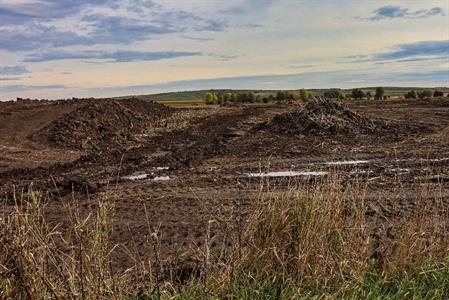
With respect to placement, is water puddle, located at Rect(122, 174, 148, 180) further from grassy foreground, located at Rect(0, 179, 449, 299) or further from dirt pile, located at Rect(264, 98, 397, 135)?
dirt pile, located at Rect(264, 98, 397, 135)

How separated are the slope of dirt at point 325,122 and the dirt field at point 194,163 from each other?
0.05 metres

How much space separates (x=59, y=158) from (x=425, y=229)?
1316 centimetres

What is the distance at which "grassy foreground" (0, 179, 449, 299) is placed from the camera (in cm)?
434

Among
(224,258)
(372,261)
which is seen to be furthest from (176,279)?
(372,261)

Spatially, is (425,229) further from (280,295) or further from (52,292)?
(52,292)

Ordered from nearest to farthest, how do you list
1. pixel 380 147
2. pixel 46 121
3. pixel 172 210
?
pixel 172 210 < pixel 380 147 < pixel 46 121

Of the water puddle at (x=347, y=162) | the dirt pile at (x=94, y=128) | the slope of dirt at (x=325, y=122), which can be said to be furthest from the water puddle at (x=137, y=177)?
the slope of dirt at (x=325, y=122)

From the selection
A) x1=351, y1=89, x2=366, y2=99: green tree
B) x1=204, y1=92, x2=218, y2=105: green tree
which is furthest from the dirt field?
x1=351, y1=89, x2=366, y2=99: green tree

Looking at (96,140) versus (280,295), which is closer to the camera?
(280,295)

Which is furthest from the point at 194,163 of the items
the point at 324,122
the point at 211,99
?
the point at 211,99

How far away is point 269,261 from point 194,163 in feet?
31.0

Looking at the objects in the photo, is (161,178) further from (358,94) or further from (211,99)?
(358,94)

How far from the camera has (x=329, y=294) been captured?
193 inches

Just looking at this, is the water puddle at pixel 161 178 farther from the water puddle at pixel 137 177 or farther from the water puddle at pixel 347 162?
the water puddle at pixel 347 162
